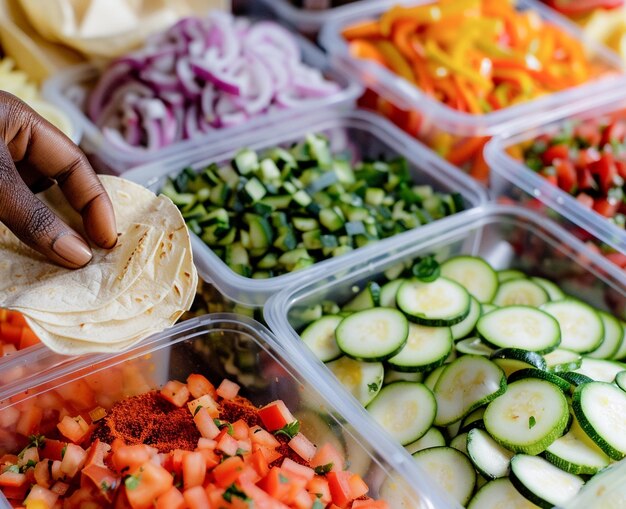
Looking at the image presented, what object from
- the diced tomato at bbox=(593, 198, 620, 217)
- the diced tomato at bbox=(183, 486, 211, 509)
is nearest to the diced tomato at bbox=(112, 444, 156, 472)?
the diced tomato at bbox=(183, 486, 211, 509)

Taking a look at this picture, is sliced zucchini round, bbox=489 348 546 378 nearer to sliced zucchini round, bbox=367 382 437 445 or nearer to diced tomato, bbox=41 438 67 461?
sliced zucchini round, bbox=367 382 437 445

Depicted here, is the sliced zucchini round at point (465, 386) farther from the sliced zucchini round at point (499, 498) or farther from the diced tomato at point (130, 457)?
the diced tomato at point (130, 457)

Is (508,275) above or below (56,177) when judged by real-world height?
below

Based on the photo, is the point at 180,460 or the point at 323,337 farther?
the point at 323,337

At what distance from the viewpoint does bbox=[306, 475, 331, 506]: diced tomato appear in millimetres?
1349

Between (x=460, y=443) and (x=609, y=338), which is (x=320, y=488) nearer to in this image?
(x=460, y=443)

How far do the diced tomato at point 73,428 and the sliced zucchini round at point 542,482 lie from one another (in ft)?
2.95

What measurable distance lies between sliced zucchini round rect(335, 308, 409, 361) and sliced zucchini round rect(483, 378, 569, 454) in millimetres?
269

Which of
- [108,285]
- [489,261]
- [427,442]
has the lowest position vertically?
[489,261]

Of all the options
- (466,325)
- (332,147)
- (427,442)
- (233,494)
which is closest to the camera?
(233,494)

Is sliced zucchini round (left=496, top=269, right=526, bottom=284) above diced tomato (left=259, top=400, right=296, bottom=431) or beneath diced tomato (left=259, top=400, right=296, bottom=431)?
beneath

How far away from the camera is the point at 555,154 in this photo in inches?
92.6

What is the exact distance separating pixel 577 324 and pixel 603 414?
16.3 inches

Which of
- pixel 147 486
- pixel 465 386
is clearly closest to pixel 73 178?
pixel 147 486
